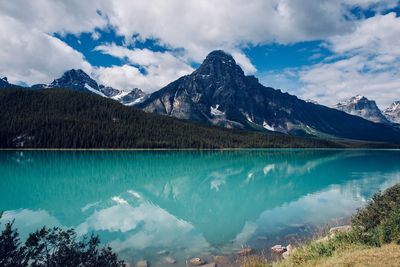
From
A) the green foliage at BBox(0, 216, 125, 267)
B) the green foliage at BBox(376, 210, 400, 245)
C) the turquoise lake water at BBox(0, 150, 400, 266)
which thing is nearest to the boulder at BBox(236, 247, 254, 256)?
the turquoise lake water at BBox(0, 150, 400, 266)

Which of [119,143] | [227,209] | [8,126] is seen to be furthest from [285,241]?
[8,126]

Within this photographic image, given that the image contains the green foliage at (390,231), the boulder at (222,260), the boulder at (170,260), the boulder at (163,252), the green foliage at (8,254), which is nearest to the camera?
the green foliage at (8,254)

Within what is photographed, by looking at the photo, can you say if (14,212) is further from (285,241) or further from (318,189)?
(318,189)

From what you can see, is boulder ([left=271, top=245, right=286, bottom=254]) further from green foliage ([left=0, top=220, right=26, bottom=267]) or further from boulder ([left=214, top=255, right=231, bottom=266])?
green foliage ([left=0, top=220, right=26, bottom=267])

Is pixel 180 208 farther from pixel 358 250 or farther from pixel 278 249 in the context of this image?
pixel 358 250

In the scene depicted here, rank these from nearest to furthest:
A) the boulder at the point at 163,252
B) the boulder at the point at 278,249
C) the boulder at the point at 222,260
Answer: the boulder at the point at 222,260, the boulder at the point at 278,249, the boulder at the point at 163,252

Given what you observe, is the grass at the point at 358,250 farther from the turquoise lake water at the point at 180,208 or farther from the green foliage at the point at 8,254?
the green foliage at the point at 8,254

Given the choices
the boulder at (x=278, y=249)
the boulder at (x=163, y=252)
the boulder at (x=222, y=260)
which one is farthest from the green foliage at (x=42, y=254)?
the boulder at (x=278, y=249)

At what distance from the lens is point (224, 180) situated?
7306 centimetres

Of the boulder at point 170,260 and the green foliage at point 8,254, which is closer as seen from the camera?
the green foliage at point 8,254

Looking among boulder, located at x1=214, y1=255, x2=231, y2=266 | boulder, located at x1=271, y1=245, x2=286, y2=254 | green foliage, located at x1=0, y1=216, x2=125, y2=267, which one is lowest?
Answer: boulder, located at x1=214, y1=255, x2=231, y2=266

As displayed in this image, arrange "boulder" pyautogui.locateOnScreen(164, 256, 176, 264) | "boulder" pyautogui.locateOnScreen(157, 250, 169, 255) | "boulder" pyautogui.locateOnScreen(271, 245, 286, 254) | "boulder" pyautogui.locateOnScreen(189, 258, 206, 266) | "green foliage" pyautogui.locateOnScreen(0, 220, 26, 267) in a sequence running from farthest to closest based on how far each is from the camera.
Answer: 1. "boulder" pyautogui.locateOnScreen(157, 250, 169, 255)
2. "boulder" pyautogui.locateOnScreen(271, 245, 286, 254)
3. "boulder" pyautogui.locateOnScreen(164, 256, 176, 264)
4. "boulder" pyautogui.locateOnScreen(189, 258, 206, 266)
5. "green foliage" pyautogui.locateOnScreen(0, 220, 26, 267)

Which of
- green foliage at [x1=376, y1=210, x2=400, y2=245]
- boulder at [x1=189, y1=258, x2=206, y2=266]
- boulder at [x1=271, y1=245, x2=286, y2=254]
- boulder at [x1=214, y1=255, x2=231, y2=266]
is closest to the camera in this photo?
green foliage at [x1=376, y1=210, x2=400, y2=245]

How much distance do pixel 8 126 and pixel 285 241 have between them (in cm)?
19633
